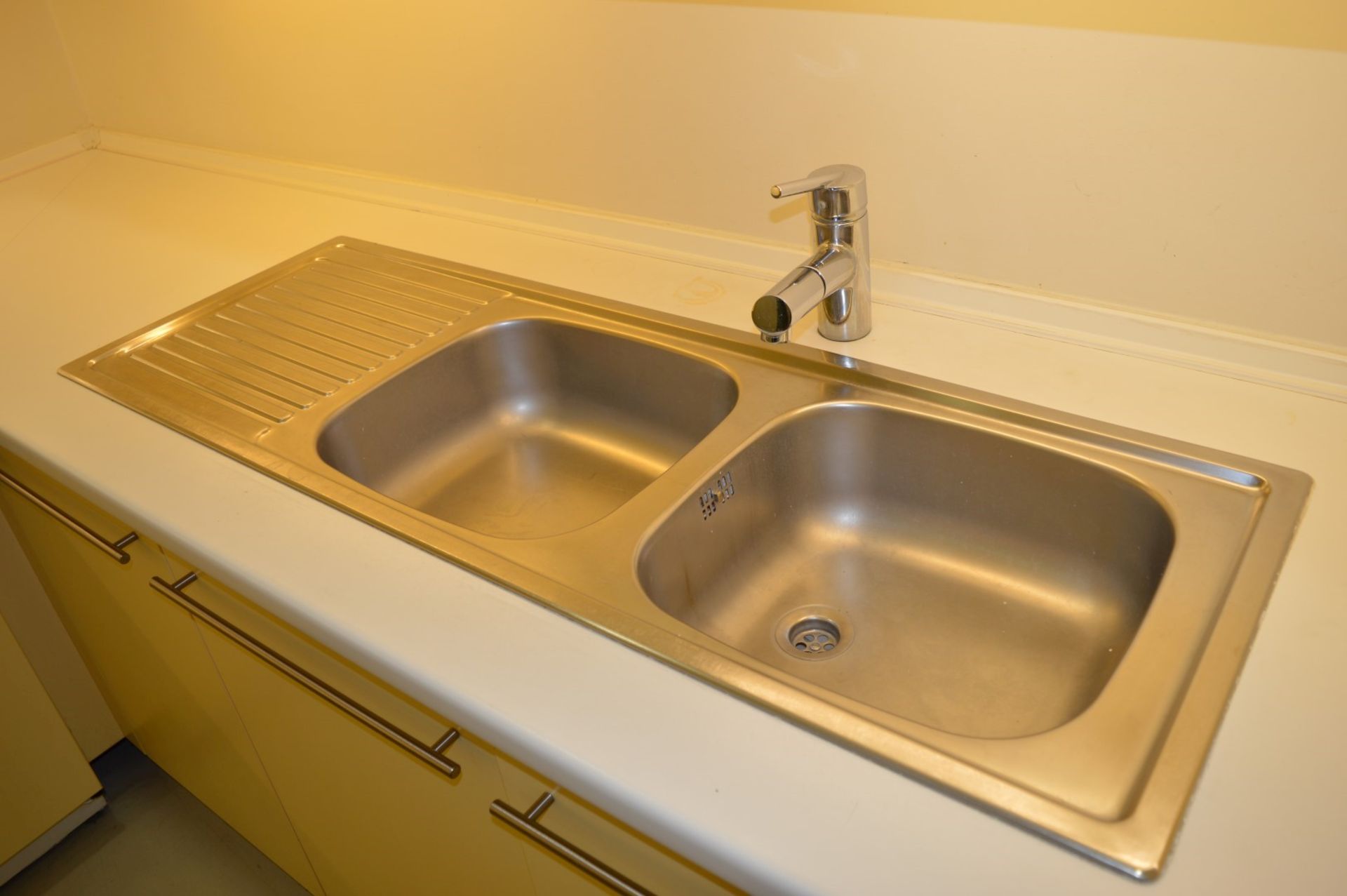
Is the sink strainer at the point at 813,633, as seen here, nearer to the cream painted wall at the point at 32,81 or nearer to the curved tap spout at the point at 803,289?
the curved tap spout at the point at 803,289

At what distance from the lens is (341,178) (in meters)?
1.72

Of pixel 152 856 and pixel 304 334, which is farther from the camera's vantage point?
pixel 152 856

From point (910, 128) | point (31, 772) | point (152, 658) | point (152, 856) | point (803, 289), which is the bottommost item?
point (152, 856)

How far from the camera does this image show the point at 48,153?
2.05m

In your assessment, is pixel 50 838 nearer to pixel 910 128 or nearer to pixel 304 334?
pixel 304 334

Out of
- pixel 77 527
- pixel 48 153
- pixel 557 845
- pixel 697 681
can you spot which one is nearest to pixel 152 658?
pixel 77 527

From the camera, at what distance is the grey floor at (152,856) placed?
5.57 ft

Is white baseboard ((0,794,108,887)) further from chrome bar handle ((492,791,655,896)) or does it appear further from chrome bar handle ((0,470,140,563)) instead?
chrome bar handle ((492,791,655,896))

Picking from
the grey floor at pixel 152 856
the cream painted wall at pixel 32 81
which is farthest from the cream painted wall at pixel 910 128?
the grey floor at pixel 152 856

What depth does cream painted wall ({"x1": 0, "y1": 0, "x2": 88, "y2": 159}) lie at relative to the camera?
198 cm

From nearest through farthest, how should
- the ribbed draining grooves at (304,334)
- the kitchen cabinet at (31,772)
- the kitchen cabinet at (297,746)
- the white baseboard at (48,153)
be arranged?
the kitchen cabinet at (297,746)
the ribbed draining grooves at (304,334)
the kitchen cabinet at (31,772)
the white baseboard at (48,153)

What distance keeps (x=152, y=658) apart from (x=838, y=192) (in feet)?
3.66

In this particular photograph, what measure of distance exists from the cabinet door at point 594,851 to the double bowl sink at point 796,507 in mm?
125

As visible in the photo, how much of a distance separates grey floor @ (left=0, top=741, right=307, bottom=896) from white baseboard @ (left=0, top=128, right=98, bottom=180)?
3.94ft
